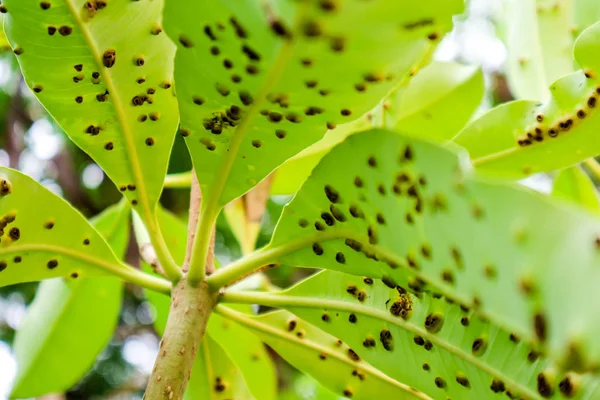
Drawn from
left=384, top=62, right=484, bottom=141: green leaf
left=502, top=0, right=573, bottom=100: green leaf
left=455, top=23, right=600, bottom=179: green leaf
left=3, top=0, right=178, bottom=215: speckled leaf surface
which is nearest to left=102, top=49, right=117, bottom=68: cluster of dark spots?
left=3, top=0, right=178, bottom=215: speckled leaf surface

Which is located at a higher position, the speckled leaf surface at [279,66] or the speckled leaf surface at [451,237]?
the speckled leaf surface at [279,66]

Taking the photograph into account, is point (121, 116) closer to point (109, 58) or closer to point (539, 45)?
point (109, 58)

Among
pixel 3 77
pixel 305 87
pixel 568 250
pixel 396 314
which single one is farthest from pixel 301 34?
pixel 3 77

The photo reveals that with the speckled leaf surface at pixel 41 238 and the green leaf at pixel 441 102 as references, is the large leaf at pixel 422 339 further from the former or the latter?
the green leaf at pixel 441 102

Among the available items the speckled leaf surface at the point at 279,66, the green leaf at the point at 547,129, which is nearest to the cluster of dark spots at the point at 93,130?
the speckled leaf surface at the point at 279,66

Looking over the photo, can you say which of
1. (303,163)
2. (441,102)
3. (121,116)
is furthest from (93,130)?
(441,102)
